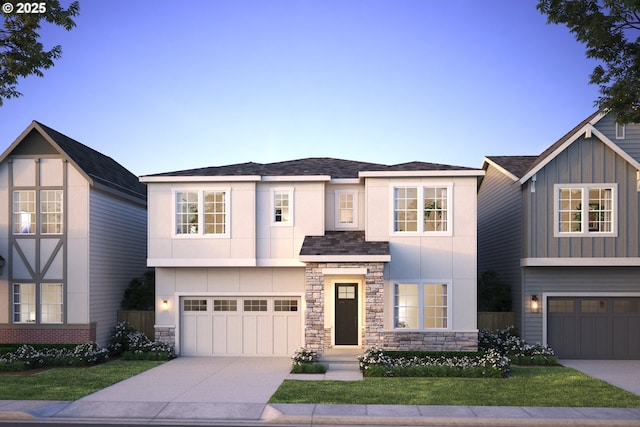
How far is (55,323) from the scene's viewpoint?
1784 centimetres

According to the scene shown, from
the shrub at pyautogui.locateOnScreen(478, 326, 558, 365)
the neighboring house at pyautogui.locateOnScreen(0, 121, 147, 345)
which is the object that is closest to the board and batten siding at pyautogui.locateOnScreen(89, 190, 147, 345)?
the neighboring house at pyautogui.locateOnScreen(0, 121, 147, 345)

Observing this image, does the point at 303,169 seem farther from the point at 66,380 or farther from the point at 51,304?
the point at 66,380

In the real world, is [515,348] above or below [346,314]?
below

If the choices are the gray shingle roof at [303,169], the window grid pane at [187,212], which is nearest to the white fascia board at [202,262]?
the window grid pane at [187,212]

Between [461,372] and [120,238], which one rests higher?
[120,238]

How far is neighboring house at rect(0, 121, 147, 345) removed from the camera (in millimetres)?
17844

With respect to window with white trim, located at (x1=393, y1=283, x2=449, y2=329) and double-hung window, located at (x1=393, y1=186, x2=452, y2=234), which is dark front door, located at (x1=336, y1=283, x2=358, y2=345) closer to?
window with white trim, located at (x1=393, y1=283, x2=449, y2=329)

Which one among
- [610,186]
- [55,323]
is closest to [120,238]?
[55,323]

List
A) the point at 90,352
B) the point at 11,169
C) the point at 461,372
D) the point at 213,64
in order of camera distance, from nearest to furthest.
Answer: the point at 461,372
the point at 90,352
the point at 11,169
the point at 213,64

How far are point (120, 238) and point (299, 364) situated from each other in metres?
9.12

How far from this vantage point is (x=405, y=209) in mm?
17484

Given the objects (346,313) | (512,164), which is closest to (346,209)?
(346,313)

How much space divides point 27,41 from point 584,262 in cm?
1691

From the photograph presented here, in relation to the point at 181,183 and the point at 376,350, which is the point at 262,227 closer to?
the point at 181,183
